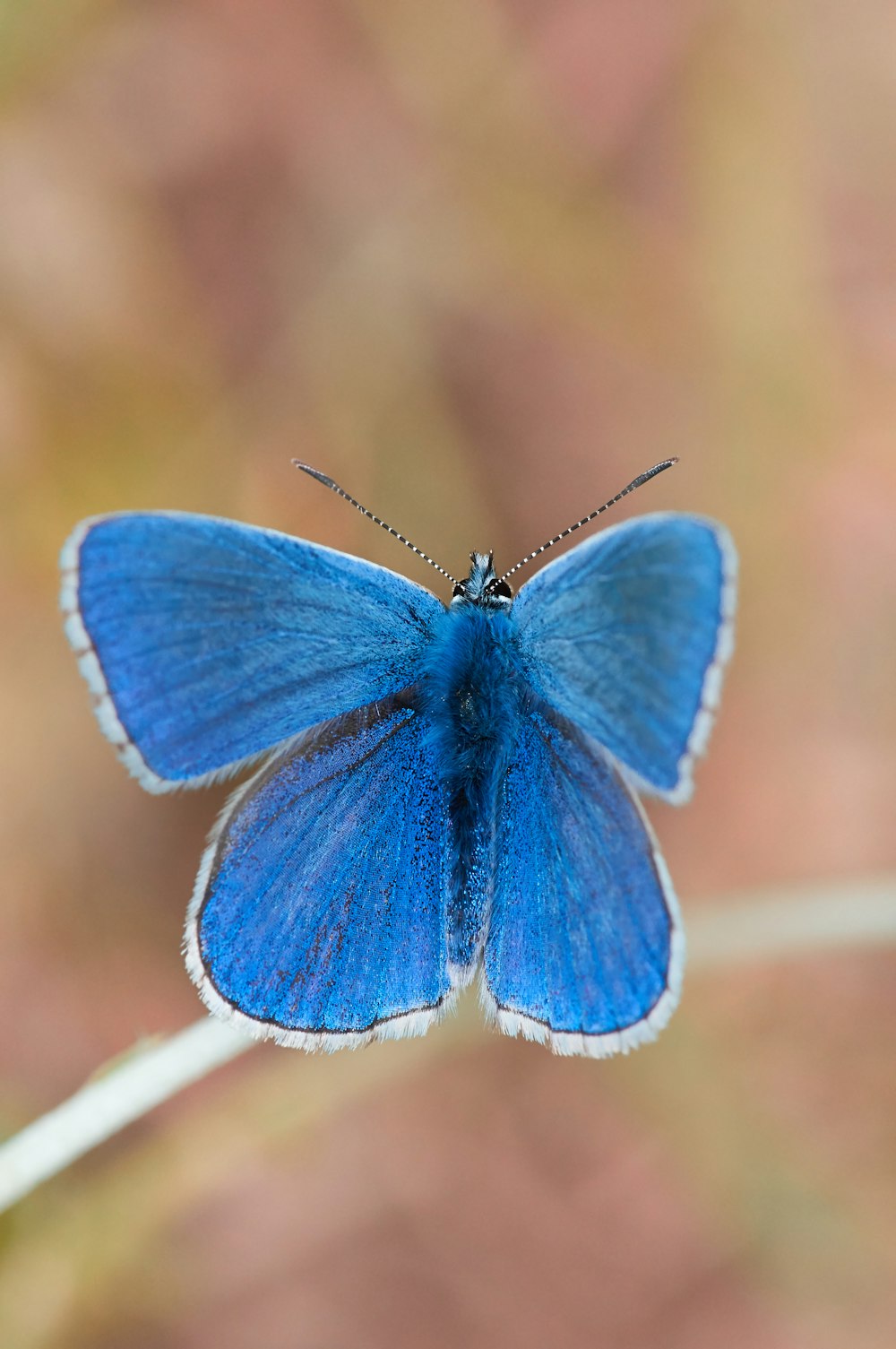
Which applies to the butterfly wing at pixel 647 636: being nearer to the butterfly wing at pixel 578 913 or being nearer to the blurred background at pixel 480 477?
the butterfly wing at pixel 578 913

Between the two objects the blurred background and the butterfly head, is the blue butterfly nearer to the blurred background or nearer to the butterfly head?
the butterfly head

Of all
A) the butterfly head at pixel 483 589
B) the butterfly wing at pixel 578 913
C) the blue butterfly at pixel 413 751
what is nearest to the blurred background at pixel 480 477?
the butterfly head at pixel 483 589

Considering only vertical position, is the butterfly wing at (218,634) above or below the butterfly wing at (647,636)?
above

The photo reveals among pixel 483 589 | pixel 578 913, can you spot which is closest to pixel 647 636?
pixel 483 589

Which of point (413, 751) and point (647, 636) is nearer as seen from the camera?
point (647, 636)

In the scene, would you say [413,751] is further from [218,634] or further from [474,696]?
[218,634]

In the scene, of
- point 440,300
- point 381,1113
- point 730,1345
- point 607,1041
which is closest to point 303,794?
point 607,1041

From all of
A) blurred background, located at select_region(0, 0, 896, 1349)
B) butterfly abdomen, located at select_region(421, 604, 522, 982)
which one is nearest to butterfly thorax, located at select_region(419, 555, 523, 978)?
butterfly abdomen, located at select_region(421, 604, 522, 982)
